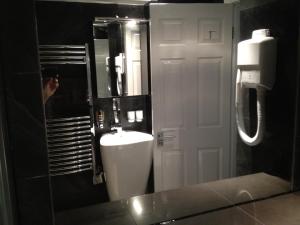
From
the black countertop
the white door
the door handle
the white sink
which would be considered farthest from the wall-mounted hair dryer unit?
the white sink

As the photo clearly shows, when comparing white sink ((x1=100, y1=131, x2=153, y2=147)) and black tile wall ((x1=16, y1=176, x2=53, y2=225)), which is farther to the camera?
white sink ((x1=100, y1=131, x2=153, y2=147))

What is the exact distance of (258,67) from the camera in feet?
4.32

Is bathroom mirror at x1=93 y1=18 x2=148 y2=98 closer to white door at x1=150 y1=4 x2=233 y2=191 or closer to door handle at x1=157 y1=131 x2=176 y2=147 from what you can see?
white door at x1=150 y1=4 x2=233 y2=191

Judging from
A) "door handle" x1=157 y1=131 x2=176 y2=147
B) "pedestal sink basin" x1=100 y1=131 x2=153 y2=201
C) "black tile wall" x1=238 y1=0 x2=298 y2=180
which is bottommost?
"pedestal sink basin" x1=100 y1=131 x2=153 y2=201

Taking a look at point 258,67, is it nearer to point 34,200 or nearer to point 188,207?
point 188,207

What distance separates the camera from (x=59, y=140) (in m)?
1.78

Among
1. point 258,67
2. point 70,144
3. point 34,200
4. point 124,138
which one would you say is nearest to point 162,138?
point 124,138

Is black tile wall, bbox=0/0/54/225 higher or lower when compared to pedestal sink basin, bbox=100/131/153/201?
higher

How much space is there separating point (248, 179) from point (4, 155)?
1229 mm

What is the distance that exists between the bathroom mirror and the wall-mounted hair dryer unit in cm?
78

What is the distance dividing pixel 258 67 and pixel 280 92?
19cm

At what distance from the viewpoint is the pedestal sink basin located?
1806 mm

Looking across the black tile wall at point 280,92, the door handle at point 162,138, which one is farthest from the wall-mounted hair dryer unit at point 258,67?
the door handle at point 162,138

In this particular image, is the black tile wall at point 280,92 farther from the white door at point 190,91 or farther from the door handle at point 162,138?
the door handle at point 162,138
